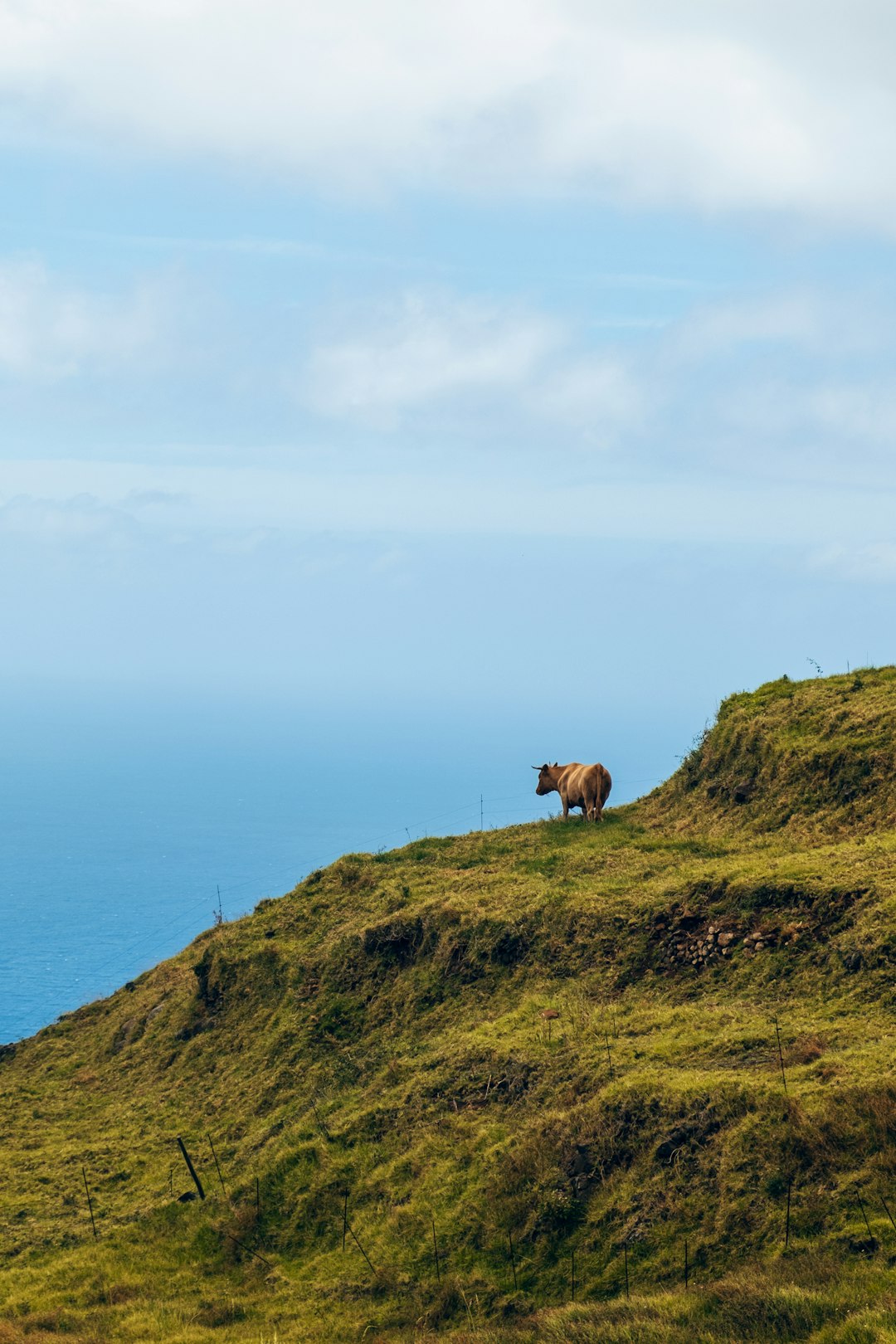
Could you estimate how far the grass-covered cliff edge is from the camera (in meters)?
14.7

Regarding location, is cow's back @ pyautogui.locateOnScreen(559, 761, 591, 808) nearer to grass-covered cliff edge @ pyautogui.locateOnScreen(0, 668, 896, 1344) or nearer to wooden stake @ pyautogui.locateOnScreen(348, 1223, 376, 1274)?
grass-covered cliff edge @ pyautogui.locateOnScreen(0, 668, 896, 1344)

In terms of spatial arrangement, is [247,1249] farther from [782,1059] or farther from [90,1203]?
[782,1059]

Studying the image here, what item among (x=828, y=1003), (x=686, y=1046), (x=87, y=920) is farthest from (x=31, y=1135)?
(x=87, y=920)

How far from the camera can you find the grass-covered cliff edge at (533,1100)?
48.2 ft

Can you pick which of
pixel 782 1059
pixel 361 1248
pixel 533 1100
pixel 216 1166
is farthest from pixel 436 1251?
pixel 216 1166

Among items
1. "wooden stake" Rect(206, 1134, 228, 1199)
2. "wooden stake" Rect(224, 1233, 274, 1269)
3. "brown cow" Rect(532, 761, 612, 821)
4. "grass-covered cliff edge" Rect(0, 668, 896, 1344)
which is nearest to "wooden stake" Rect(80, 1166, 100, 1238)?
"grass-covered cliff edge" Rect(0, 668, 896, 1344)

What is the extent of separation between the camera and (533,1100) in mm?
18891

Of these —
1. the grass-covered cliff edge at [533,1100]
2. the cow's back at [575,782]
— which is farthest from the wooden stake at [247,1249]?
the cow's back at [575,782]

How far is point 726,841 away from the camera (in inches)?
1091

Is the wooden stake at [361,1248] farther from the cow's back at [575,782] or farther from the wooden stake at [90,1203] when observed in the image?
the cow's back at [575,782]

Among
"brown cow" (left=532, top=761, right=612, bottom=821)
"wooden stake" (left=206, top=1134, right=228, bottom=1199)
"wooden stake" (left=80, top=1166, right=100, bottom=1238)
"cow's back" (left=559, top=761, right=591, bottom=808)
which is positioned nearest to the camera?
"wooden stake" (left=80, top=1166, right=100, bottom=1238)

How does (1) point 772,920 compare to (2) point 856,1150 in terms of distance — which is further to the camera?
(1) point 772,920

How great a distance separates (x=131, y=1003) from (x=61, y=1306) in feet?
56.5

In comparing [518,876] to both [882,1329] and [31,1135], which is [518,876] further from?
[882,1329]
